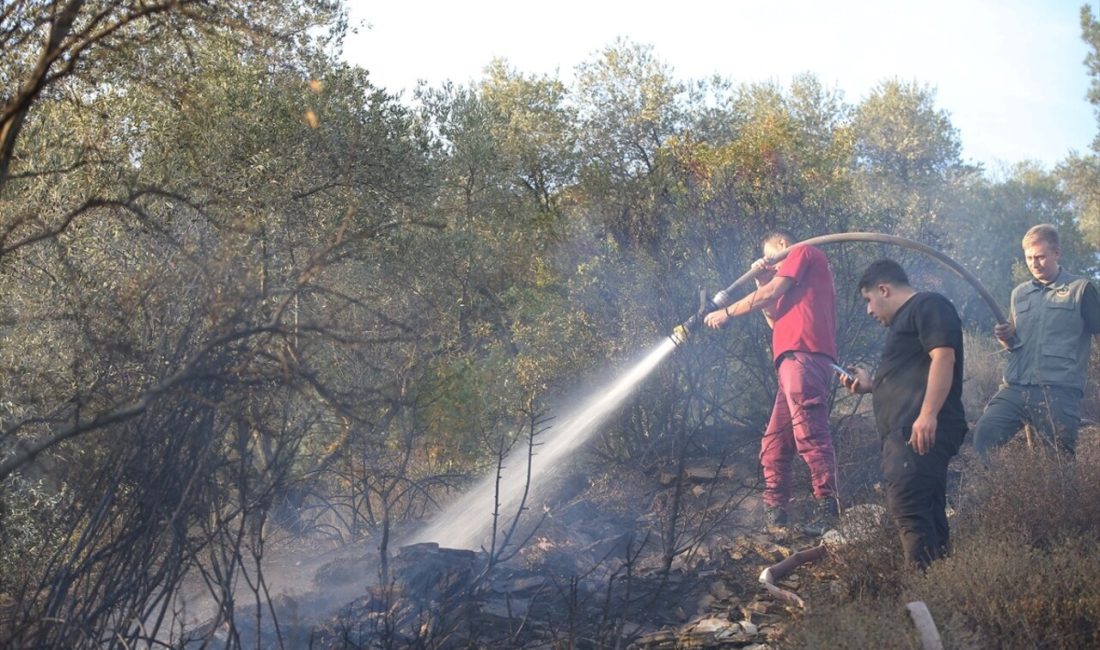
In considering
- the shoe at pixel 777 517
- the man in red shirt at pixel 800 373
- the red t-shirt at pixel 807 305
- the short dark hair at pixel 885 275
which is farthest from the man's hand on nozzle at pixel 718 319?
the short dark hair at pixel 885 275

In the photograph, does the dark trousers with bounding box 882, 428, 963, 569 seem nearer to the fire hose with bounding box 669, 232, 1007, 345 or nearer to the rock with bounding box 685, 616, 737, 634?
the rock with bounding box 685, 616, 737, 634

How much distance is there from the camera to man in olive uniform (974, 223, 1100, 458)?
696cm

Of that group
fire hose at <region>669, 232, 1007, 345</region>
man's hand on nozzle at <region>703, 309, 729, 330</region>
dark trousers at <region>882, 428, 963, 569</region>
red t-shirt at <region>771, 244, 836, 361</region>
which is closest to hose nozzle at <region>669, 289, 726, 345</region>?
fire hose at <region>669, 232, 1007, 345</region>

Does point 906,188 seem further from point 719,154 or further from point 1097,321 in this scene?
point 1097,321

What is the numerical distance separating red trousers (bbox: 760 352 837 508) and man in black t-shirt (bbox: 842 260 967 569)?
4.95 feet

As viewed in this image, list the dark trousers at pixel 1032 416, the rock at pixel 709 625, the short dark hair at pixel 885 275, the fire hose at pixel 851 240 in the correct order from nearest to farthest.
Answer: the short dark hair at pixel 885 275 < the rock at pixel 709 625 < the dark trousers at pixel 1032 416 < the fire hose at pixel 851 240

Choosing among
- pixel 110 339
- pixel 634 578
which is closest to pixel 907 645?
pixel 634 578

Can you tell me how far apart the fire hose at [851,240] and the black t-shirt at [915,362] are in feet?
6.13

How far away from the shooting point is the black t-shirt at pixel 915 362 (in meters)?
5.31

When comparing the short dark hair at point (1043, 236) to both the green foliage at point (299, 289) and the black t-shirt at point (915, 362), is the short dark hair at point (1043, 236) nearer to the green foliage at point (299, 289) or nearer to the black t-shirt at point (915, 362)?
the black t-shirt at point (915, 362)

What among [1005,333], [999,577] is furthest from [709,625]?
[1005,333]

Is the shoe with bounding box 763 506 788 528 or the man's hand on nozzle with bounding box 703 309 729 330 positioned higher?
the man's hand on nozzle with bounding box 703 309 729 330

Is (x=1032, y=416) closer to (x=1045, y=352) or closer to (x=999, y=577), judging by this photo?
(x=1045, y=352)

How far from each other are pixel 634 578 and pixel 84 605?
312 cm
